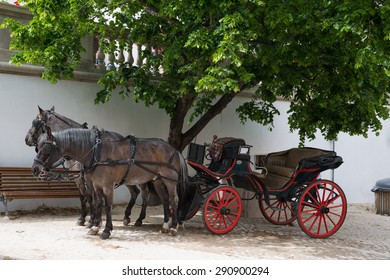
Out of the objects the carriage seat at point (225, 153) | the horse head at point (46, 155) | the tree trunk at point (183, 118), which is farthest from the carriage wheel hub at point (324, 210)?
the horse head at point (46, 155)

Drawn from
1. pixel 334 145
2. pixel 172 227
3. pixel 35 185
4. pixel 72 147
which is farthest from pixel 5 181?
pixel 334 145

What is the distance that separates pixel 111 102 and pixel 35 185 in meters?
2.62

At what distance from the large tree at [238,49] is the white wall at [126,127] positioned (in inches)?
30.3

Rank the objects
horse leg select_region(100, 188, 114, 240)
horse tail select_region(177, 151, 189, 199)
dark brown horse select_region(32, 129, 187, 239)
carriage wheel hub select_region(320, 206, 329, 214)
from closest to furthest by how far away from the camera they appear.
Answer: dark brown horse select_region(32, 129, 187, 239)
horse leg select_region(100, 188, 114, 240)
horse tail select_region(177, 151, 189, 199)
carriage wheel hub select_region(320, 206, 329, 214)

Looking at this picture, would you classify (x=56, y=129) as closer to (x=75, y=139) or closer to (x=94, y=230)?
(x=75, y=139)

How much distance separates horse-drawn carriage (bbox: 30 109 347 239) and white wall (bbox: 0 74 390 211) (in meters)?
2.39

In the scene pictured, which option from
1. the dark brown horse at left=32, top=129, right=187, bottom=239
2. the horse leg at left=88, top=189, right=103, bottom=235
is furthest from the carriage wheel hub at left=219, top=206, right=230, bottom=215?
the horse leg at left=88, top=189, right=103, bottom=235

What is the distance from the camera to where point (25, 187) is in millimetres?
10633

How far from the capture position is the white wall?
36.2 feet

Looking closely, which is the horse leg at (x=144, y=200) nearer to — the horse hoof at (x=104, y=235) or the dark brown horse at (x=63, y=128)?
the dark brown horse at (x=63, y=128)

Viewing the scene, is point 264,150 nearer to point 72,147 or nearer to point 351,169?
point 351,169

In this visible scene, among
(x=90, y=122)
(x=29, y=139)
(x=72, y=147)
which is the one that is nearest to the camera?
(x=72, y=147)

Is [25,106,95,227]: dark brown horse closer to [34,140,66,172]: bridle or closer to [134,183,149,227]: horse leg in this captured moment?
[34,140,66,172]: bridle

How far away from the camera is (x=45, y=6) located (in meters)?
8.48
